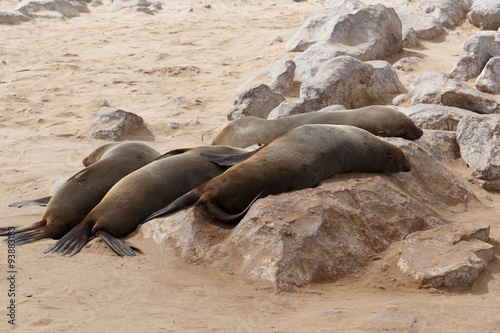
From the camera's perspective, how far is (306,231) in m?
3.51

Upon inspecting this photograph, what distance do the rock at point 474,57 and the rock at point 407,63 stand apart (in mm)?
789

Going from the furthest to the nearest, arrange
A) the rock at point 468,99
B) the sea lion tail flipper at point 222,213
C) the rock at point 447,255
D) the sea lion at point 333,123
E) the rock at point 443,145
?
the rock at point 468,99 → the rock at point 443,145 → the sea lion at point 333,123 → the sea lion tail flipper at point 222,213 → the rock at point 447,255

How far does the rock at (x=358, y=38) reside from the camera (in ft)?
30.0

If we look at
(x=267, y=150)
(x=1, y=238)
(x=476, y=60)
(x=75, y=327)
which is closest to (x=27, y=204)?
(x=1, y=238)

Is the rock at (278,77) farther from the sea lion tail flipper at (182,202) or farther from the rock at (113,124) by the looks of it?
the sea lion tail flipper at (182,202)

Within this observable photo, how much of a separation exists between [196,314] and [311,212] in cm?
112

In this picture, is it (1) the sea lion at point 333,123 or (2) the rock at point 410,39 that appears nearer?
(1) the sea lion at point 333,123

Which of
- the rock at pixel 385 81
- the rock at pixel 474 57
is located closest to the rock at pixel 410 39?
the rock at pixel 474 57

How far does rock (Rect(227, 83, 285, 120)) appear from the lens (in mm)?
7848

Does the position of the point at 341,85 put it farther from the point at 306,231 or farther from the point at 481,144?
the point at 306,231

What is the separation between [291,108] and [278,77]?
130 cm

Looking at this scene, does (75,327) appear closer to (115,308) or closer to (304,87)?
(115,308)

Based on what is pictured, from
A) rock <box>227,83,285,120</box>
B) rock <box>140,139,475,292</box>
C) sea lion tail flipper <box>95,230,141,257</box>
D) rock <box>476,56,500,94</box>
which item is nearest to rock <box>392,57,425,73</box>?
rock <box>476,56,500,94</box>

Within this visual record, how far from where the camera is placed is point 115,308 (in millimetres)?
2895
